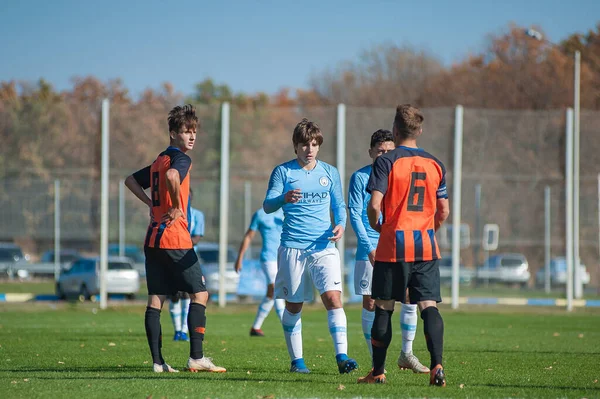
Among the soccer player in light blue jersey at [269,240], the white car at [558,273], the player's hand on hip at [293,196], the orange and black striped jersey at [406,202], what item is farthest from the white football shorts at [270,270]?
the white car at [558,273]

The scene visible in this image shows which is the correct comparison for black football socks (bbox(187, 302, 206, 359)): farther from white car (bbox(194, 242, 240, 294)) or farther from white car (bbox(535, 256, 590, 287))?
white car (bbox(535, 256, 590, 287))

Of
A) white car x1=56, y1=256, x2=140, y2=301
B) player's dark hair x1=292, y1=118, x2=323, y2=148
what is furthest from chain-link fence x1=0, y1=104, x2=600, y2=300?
player's dark hair x1=292, y1=118, x2=323, y2=148

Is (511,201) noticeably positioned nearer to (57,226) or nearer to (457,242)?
(457,242)

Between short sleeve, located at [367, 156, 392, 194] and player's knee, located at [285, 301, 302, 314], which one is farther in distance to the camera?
player's knee, located at [285, 301, 302, 314]

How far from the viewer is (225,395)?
689 cm

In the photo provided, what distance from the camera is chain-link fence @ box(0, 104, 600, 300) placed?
24.2 m

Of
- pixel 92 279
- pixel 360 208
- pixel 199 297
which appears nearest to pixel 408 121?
pixel 360 208

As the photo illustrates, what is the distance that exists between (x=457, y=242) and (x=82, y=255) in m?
10.00

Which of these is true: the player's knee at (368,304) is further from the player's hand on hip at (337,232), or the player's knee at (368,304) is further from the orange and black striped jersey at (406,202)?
the orange and black striped jersey at (406,202)

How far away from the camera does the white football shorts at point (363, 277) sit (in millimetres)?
9148

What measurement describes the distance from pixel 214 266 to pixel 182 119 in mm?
16402

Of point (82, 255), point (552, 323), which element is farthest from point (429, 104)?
point (552, 323)

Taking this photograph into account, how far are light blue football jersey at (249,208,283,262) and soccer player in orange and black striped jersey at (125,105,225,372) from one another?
5.45 m

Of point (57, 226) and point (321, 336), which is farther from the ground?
point (57, 226)
